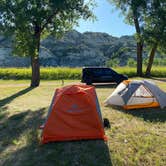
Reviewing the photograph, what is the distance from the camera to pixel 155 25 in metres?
32.7

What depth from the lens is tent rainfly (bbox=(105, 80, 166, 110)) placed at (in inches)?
548

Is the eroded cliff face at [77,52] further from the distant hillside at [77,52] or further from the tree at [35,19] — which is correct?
the tree at [35,19]

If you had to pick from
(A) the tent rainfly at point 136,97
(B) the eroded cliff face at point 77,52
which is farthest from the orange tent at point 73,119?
(B) the eroded cliff face at point 77,52

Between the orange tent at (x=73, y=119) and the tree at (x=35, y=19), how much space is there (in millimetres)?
12879

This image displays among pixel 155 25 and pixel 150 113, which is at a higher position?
pixel 155 25

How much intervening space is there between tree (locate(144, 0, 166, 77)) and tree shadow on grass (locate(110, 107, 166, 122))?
1916 centimetres

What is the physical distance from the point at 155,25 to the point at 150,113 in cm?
2157

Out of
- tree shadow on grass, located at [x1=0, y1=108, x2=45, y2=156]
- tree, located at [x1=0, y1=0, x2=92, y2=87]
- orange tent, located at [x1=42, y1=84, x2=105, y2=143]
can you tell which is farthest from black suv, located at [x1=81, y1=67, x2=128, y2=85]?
orange tent, located at [x1=42, y1=84, x2=105, y2=143]

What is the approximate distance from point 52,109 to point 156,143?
3.35 metres

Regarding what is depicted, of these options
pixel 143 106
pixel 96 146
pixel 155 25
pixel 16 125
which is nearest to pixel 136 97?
pixel 143 106

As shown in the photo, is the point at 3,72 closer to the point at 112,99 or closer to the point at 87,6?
the point at 87,6

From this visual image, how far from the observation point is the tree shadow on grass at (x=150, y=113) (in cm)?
1205

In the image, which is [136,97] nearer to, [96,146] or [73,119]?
[73,119]

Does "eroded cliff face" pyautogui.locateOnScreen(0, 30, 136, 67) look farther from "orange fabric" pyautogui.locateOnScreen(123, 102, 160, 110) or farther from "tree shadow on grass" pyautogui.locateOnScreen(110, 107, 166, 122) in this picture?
"tree shadow on grass" pyautogui.locateOnScreen(110, 107, 166, 122)
